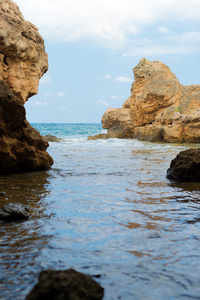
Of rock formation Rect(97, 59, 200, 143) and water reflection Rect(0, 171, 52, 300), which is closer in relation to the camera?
water reflection Rect(0, 171, 52, 300)

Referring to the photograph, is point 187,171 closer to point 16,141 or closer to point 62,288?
point 16,141

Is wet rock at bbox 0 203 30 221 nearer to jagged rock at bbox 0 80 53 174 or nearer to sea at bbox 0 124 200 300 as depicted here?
sea at bbox 0 124 200 300

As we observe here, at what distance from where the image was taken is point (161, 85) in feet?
82.8

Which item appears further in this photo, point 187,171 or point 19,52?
point 19,52

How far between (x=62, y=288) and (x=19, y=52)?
11.1 meters

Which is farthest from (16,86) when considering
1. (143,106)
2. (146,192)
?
(143,106)

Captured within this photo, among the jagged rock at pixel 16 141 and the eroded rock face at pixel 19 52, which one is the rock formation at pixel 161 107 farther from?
the jagged rock at pixel 16 141

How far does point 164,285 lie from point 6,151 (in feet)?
15.8

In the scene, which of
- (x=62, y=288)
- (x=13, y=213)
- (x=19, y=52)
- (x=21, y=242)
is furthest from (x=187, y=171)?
(x=19, y=52)

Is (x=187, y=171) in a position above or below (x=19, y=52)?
below

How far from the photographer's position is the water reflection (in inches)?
68.8

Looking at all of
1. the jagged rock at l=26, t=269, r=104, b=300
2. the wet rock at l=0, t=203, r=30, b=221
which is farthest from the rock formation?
the jagged rock at l=26, t=269, r=104, b=300

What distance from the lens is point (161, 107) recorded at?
83.9 ft

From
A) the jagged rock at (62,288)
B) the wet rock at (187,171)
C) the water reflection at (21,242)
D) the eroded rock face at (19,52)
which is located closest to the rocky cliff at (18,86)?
the eroded rock face at (19,52)
